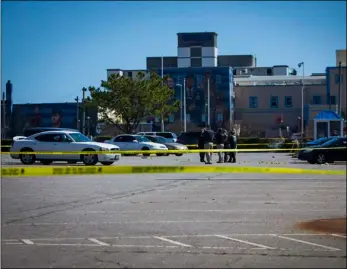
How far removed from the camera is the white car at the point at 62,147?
23.7 m

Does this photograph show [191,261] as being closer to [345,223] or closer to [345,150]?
[345,223]

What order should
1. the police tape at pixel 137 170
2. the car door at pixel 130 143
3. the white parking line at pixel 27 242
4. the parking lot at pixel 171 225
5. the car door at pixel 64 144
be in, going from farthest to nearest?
the car door at pixel 130 143 → the car door at pixel 64 144 → the police tape at pixel 137 170 → the white parking line at pixel 27 242 → the parking lot at pixel 171 225

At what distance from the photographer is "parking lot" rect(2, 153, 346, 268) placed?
6.92 meters

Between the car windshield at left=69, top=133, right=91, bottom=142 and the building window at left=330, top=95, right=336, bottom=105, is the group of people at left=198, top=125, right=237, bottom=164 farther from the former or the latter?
the building window at left=330, top=95, right=336, bottom=105

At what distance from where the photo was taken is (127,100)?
131 ft

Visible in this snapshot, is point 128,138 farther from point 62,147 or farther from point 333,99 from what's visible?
point 333,99

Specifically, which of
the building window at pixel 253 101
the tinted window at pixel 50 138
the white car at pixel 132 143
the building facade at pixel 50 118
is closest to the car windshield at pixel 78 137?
the tinted window at pixel 50 138

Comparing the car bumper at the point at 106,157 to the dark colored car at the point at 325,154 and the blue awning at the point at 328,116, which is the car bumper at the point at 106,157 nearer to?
the dark colored car at the point at 325,154

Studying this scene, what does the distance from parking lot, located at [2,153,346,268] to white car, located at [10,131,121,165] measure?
7578 mm

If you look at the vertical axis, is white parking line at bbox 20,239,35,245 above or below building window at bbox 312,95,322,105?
below

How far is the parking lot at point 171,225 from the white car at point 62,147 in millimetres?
7578

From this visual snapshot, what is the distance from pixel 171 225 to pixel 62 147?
1590 centimetres

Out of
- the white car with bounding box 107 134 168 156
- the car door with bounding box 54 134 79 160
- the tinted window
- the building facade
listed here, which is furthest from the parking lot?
the white car with bounding box 107 134 168 156

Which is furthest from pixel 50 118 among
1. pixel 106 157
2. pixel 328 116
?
pixel 328 116
